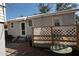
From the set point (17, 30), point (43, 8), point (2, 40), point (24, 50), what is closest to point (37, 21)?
point (43, 8)

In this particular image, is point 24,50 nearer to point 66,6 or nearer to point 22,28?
point 22,28

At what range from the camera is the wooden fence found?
2.48 meters

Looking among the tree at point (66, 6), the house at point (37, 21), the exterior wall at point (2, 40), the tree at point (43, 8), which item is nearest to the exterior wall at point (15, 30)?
the house at point (37, 21)

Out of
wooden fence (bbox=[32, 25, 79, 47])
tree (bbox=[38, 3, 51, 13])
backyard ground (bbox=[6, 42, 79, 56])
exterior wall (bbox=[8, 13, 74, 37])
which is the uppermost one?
tree (bbox=[38, 3, 51, 13])

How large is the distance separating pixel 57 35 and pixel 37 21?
0.41 meters

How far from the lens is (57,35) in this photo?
8.35 feet

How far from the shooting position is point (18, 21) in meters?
2.54

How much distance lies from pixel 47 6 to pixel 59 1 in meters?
0.22

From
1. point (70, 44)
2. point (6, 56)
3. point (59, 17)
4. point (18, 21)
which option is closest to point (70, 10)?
point (59, 17)

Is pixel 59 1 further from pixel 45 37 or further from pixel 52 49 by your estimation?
pixel 52 49

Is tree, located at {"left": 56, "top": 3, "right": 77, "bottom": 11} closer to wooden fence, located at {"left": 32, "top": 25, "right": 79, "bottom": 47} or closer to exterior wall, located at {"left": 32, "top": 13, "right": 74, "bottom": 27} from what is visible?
exterior wall, located at {"left": 32, "top": 13, "right": 74, "bottom": 27}

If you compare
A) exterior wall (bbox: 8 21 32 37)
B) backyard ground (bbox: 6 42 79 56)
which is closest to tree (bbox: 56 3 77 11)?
exterior wall (bbox: 8 21 32 37)

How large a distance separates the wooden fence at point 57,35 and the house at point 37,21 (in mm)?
69

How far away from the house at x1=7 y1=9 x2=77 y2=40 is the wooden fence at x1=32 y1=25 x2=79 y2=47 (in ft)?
0.23
